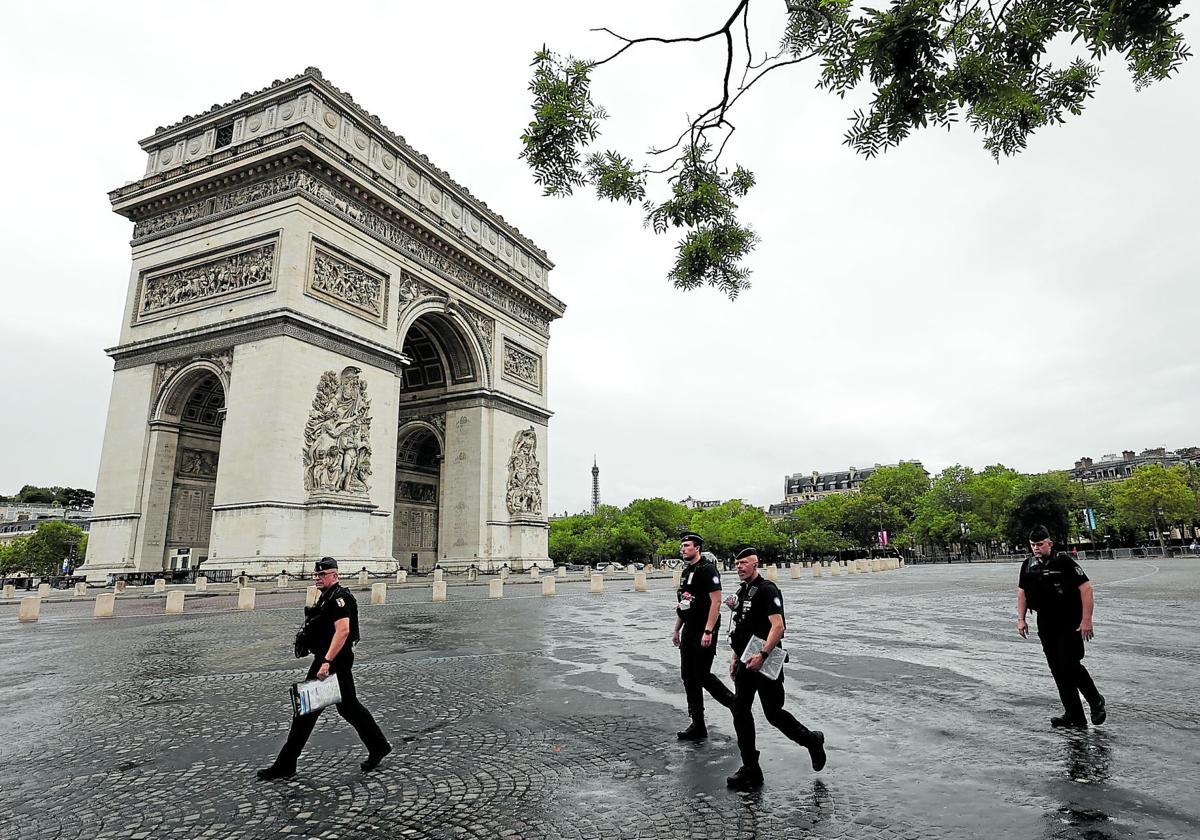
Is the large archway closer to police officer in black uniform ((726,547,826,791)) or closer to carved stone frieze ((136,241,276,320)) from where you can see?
carved stone frieze ((136,241,276,320))

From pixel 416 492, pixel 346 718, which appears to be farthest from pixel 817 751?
pixel 416 492

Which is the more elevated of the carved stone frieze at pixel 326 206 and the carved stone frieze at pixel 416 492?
the carved stone frieze at pixel 326 206

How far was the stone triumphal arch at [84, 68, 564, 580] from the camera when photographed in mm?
24469

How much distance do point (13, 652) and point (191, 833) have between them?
9.57 meters

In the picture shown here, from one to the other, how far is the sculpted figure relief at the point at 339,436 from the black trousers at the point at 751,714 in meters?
23.5

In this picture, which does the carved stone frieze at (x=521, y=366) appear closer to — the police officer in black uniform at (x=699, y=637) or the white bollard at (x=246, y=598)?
the white bollard at (x=246, y=598)

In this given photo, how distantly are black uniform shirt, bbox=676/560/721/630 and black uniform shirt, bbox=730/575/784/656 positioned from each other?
354 millimetres

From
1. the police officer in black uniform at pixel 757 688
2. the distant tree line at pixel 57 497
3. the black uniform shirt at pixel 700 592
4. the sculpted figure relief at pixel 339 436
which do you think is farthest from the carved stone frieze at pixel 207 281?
the distant tree line at pixel 57 497

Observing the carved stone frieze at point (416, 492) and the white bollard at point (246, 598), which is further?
the carved stone frieze at point (416, 492)

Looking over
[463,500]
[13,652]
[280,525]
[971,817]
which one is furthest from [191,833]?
[463,500]

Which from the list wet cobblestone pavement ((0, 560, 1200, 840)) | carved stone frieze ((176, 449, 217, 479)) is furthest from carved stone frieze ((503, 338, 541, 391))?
wet cobblestone pavement ((0, 560, 1200, 840))

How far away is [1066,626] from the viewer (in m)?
5.12

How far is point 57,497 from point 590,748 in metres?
169

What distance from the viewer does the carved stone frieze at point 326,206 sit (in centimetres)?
2677
